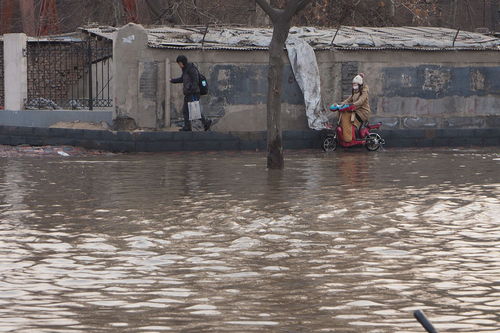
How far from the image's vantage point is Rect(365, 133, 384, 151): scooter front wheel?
2472 cm

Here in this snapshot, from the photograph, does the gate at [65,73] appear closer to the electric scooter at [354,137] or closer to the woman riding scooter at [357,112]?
the electric scooter at [354,137]

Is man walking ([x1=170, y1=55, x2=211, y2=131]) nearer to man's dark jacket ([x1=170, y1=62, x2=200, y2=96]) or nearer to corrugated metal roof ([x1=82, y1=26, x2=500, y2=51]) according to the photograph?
man's dark jacket ([x1=170, y1=62, x2=200, y2=96])

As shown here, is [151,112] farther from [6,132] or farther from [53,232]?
[53,232]

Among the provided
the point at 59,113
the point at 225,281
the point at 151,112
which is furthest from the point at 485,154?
the point at 225,281

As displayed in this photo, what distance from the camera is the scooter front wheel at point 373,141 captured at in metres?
24.7

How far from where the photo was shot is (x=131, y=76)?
25.4 metres

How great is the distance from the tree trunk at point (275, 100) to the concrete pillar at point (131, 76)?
6.65 m

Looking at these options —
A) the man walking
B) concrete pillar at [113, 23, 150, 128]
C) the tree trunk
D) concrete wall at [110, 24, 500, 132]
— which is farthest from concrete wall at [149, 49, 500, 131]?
the tree trunk

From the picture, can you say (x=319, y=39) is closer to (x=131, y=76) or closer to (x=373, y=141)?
(x=373, y=141)

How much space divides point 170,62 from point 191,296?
713 inches

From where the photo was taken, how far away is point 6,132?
82.8 ft

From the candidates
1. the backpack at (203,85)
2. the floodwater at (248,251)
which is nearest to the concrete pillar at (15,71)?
the backpack at (203,85)

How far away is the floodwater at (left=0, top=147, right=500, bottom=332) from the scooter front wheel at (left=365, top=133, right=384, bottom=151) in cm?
647

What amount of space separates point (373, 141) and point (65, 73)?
7302mm
